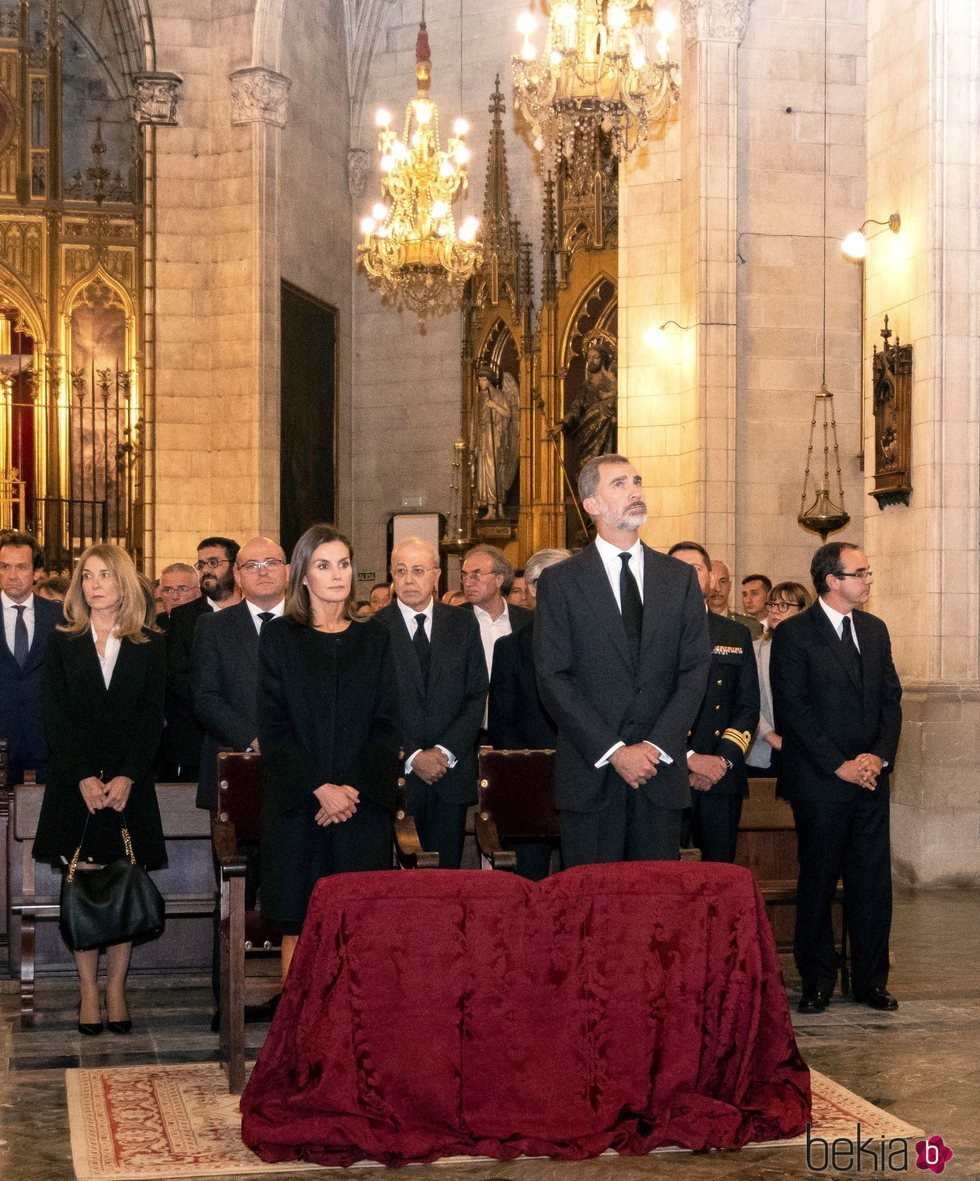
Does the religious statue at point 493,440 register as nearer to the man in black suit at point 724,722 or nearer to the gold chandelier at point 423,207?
the gold chandelier at point 423,207

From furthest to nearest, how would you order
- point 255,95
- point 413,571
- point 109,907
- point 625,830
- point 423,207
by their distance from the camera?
1. point 255,95
2. point 423,207
3. point 413,571
4. point 109,907
5. point 625,830

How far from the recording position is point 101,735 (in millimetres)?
6301

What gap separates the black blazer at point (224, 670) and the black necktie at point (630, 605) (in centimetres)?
186

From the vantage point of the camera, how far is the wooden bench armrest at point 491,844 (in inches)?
219

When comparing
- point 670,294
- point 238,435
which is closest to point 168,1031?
point 670,294

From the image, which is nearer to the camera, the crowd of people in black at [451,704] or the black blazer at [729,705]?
the crowd of people in black at [451,704]

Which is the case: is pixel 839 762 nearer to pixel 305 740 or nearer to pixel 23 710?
pixel 305 740

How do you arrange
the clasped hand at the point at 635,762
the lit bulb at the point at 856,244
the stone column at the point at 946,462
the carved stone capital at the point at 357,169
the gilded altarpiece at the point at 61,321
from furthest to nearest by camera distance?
the carved stone capital at the point at 357,169
the gilded altarpiece at the point at 61,321
the lit bulb at the point at 856,244
the stone column at the point at 946,462
the clasped hand at the point at 635,762

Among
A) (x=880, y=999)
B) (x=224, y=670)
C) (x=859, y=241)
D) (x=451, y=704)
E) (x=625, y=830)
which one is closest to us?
(x=625, y=830)

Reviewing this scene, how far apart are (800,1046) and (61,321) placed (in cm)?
1344

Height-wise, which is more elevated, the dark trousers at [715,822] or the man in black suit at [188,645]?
the man in black suit at [188,645]

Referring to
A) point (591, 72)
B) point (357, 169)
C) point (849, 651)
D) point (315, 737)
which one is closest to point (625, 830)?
point (315, 737)

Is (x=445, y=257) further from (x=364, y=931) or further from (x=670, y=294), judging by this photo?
(x=364, y=931)
